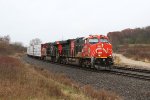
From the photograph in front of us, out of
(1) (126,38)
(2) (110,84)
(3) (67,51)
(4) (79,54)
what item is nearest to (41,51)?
(3) (67,51)

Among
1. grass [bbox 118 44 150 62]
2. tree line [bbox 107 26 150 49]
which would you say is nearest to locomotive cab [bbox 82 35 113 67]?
grass [bbox 118 44 150 62]

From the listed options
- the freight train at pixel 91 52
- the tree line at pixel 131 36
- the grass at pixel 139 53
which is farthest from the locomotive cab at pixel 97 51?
the tree line at pixel 131 36

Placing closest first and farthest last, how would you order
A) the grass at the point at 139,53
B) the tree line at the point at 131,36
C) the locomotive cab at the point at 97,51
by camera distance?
the locomotive cab at the point at 97,51 < the grass at the point at 139,53 < the tree line at the point at 131,36

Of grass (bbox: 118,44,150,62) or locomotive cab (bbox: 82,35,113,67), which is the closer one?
locomotive cab (bbox: 82,35,113,67)

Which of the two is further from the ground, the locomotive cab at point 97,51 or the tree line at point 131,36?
the tree line at point 131,36

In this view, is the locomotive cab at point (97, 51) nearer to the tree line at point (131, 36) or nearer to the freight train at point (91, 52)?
the freight train at point (91, 52)

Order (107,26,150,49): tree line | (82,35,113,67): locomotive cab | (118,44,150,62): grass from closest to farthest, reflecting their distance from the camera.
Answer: (82,35,113,67): locomotive cab, (118,44,150,62): grass, (107,26,150,49): tree line

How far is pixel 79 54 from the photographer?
28.0 meters

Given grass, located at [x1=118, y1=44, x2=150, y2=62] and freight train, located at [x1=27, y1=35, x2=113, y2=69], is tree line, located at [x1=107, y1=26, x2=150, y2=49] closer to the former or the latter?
grass, located at [x1=118, y1=44, x2=150, y2=62]

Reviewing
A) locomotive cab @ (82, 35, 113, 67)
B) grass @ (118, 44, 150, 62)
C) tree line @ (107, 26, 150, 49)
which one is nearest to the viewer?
locomotive cab @ (82, 35, 113, 67)

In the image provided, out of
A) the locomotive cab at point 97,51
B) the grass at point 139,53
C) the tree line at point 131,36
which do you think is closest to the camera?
the locomotive cab at point 97,51

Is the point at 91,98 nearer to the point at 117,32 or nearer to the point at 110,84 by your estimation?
the point at 110,84

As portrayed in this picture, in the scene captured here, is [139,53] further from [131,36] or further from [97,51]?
[131,36]

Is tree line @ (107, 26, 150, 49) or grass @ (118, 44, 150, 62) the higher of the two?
tree line @ (107, 26, 150, 49)
